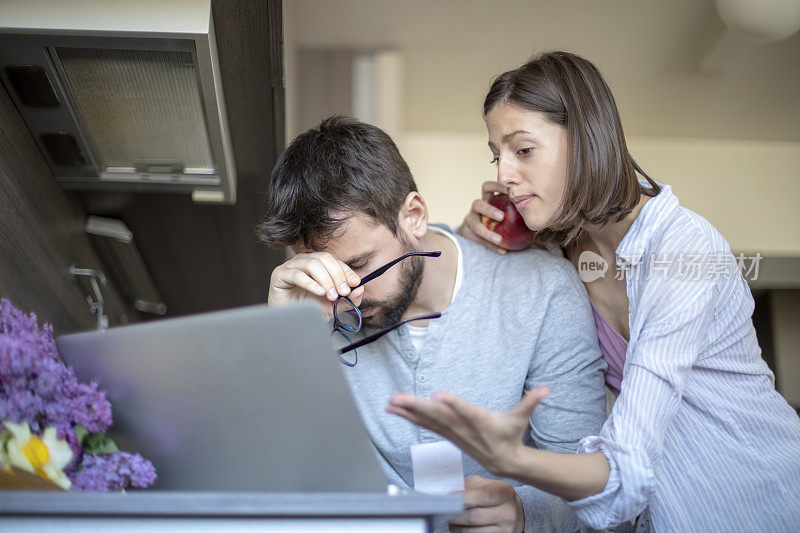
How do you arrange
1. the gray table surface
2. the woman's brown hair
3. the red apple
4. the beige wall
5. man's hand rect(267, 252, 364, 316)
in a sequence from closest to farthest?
the gray table surface
man's hand rect(267, 252, 364, 316)
the woman's brown hair
the red apple
the beige wall

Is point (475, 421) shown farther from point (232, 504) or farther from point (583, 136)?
point (583, 136)

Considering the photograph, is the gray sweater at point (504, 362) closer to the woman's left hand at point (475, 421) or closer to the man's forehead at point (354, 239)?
the man's forehead at point (354, 239)

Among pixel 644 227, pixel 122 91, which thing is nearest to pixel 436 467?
pixel 644 227

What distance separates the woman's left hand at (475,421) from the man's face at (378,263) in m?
0.64

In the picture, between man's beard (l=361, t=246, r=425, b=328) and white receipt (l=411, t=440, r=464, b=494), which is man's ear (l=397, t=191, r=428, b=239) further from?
white receipt (l=411, t=440, r=464, b=494)

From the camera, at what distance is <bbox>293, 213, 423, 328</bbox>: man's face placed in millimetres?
1489

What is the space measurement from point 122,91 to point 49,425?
0.89 metres

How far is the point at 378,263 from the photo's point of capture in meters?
1.51

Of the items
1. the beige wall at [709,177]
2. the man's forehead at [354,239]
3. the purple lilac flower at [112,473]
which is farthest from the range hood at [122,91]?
the beige wall at [709,177]

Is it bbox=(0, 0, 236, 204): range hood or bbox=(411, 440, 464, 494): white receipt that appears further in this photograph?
bbox=(0, 0, 236, 204): range hood

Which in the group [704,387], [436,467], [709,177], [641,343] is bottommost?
[709,177]

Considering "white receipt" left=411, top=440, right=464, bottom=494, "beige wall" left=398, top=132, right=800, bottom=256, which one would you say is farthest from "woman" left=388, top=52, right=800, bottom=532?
"beige wall" left=398, top=132, right=800, bottom=256

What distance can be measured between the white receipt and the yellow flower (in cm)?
54

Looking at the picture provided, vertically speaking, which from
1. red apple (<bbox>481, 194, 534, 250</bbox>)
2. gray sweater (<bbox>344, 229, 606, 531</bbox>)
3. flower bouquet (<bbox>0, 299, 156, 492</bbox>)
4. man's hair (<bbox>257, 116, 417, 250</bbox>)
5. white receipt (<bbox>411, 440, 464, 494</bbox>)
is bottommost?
gray sweater (<bbox>344, 229, 606, 531</bbox>)
